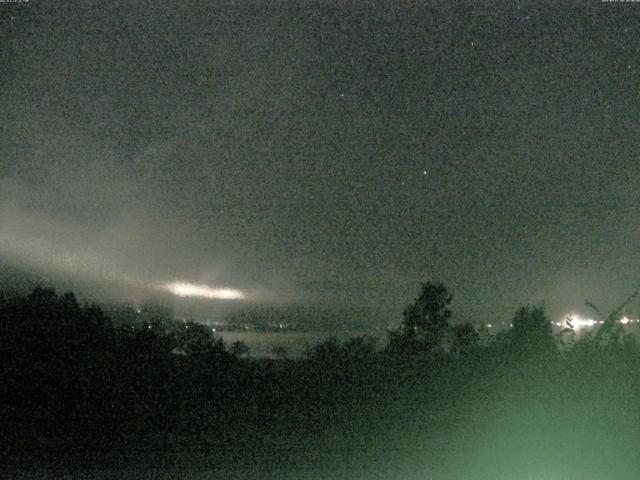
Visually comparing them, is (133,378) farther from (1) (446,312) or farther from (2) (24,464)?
(1) (446,312)

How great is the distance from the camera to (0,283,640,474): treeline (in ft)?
32.1

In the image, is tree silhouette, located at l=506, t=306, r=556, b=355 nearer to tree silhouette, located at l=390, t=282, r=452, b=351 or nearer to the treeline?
the treeline

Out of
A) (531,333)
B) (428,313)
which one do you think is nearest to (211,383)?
(531,333)

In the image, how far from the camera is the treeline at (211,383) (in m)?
9.77

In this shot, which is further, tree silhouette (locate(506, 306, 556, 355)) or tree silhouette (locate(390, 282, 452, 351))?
tree silhouette (locate(390, 282, 452, 351))

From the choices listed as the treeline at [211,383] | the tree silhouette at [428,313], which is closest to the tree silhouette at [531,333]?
the treeline at [211,383]

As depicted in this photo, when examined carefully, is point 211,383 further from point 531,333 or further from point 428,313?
point 428,313

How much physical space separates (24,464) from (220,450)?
2.39m

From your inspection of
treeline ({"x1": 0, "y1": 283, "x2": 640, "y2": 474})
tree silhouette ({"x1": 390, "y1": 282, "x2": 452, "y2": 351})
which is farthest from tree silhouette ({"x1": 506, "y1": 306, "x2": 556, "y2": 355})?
tree silhouette ({"x1": 390, "y1": 282, "x2": 452, "y2": 351})

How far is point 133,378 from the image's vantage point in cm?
1094

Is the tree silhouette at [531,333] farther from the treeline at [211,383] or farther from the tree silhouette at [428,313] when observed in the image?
the tree silhouette at [428,313]

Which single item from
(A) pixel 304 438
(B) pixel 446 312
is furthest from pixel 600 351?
(B) pixel 446 312

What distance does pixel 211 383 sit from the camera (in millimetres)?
11367

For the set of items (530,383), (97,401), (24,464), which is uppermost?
(530,383)
